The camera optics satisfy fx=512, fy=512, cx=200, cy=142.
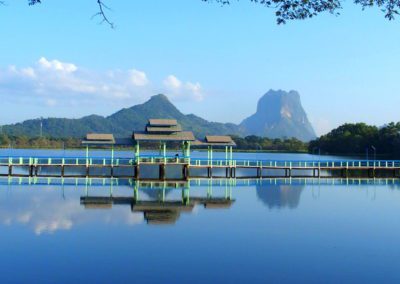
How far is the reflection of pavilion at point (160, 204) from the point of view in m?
21.7

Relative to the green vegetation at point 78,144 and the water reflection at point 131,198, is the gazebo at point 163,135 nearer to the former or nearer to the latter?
the water reflection at point 131,198

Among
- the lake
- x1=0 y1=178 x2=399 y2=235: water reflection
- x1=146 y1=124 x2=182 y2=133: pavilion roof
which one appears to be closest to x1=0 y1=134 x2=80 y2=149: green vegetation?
x1=146 y1=124 x2=182 y2=133: pavilion roof

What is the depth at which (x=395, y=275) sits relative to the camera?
503 inches

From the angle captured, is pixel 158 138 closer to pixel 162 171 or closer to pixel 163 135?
pixel 163 135

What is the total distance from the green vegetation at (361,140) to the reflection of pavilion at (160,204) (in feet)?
183

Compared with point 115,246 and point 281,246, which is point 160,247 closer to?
point 115,246

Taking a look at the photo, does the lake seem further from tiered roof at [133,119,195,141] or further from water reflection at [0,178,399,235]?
tiered roof at [133,119,195,141]

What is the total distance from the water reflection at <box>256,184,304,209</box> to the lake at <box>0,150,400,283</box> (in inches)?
4.4

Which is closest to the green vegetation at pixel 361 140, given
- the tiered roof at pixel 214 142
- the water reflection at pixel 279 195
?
the tiered roof at pixel 214 142

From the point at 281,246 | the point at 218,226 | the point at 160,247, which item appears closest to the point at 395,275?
the point at 281,246

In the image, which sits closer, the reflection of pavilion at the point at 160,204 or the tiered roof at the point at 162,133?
the reflection of pavilion at the point at 160,204

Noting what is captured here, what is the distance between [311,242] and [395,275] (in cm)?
402

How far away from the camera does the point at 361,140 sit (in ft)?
304

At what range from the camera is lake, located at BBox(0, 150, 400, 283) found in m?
12.7
